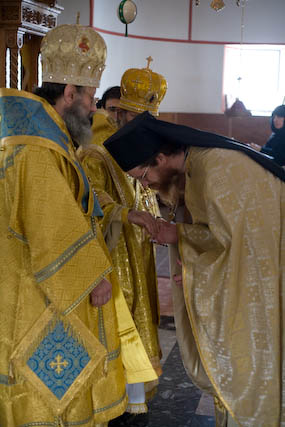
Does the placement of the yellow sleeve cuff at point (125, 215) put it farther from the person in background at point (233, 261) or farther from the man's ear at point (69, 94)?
the man's ear at point (69, 94)

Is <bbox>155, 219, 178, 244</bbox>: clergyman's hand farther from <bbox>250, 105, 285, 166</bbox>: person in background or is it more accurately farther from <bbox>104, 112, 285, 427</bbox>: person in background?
<bbox>250, 105, 285, 166</bbox>: person in background

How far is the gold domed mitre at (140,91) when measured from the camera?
3168mm

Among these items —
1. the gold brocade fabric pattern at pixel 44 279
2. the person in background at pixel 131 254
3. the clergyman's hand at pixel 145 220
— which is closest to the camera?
the gold brocade fabric pattern at pixel 44 279

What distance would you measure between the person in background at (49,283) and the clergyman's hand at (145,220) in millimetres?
354

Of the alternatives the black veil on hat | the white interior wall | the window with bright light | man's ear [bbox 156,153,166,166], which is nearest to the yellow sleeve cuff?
the black veil on hat

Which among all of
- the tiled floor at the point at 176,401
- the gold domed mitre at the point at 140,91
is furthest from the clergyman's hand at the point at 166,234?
the tiled floor at the point at 176,401

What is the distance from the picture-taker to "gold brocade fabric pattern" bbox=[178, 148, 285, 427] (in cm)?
218

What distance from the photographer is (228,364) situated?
227 centimetres

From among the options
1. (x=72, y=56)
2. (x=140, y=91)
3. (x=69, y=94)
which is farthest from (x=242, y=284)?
(x=140, y=91)

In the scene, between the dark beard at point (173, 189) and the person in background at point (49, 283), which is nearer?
the person in background at point (49, 283)

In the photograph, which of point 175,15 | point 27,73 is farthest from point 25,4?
point 175,15

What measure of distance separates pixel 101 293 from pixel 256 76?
10649 millimetres

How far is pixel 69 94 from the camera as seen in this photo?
2398 millimetres

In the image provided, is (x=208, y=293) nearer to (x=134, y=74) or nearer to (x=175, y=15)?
(x=134, y=74)
